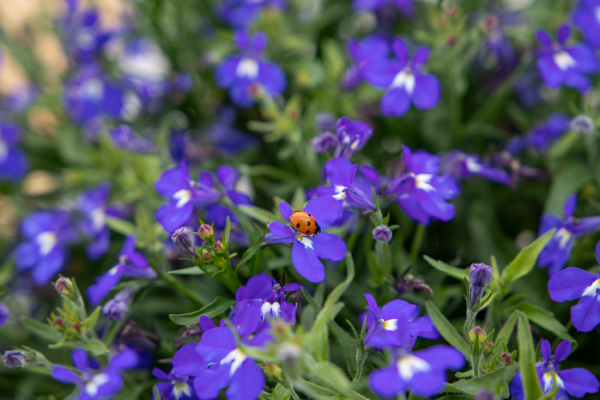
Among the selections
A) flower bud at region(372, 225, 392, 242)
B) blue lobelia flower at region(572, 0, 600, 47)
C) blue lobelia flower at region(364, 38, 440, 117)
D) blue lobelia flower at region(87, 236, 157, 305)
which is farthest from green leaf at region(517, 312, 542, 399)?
blue lobelia flower at region(572, 0, 600, 47)

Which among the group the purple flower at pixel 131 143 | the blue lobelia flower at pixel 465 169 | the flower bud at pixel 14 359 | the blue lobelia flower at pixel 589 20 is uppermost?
the blue lobelia flower at pixel 589 20

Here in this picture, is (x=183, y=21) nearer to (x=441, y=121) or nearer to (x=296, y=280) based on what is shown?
(x=441, y=121)

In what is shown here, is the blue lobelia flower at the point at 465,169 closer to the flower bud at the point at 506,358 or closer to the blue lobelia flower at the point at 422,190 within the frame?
the blue lobelia flower at the point at 422,190

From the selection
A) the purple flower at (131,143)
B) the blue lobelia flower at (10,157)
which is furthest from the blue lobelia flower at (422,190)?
the blue lobelia flower at (10,157)

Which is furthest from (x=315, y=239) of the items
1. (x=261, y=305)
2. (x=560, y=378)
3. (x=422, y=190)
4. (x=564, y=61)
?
(x=564, y=61)

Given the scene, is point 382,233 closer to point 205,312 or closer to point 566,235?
point 205,312

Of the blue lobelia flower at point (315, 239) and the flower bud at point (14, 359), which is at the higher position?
the blue lobelia flower at point (315, 239)
